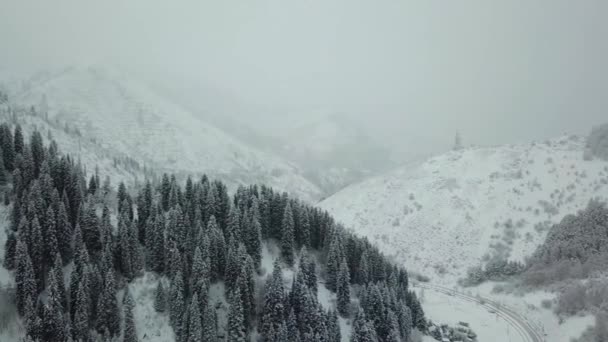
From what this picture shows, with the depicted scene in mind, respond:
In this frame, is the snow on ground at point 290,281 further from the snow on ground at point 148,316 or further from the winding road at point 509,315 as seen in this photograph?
the winding road at point 509,315

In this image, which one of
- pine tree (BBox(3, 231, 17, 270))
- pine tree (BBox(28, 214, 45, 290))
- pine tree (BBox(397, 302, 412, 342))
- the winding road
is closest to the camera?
pine tree (BBox(28, 214, 45, 290))

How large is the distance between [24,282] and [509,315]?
71605 mm

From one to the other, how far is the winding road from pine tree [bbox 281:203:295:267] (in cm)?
3632

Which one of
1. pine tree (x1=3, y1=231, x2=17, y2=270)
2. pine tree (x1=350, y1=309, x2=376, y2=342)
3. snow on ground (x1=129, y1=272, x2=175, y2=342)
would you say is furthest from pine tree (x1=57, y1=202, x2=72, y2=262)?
pine tree (x1=350, y1=309, x2=376, y2=342)

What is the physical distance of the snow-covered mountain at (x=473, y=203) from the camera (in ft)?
298

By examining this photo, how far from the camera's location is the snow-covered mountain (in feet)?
298

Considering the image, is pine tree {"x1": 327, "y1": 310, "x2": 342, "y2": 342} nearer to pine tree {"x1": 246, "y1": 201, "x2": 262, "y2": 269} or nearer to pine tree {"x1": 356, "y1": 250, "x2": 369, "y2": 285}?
pine tree {"x1": 356, "y1": 250, "x2": 369, "y2": 285}

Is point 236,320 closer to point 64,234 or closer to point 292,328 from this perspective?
point 292,328

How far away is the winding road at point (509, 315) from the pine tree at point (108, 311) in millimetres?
56363

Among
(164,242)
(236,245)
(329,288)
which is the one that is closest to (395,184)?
(329,288)

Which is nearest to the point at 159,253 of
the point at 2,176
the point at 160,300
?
the point at 160,300

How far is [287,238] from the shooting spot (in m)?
64.8

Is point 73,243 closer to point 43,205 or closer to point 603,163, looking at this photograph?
point 43,205

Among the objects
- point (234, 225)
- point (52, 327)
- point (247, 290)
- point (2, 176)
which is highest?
point (2, 176)
